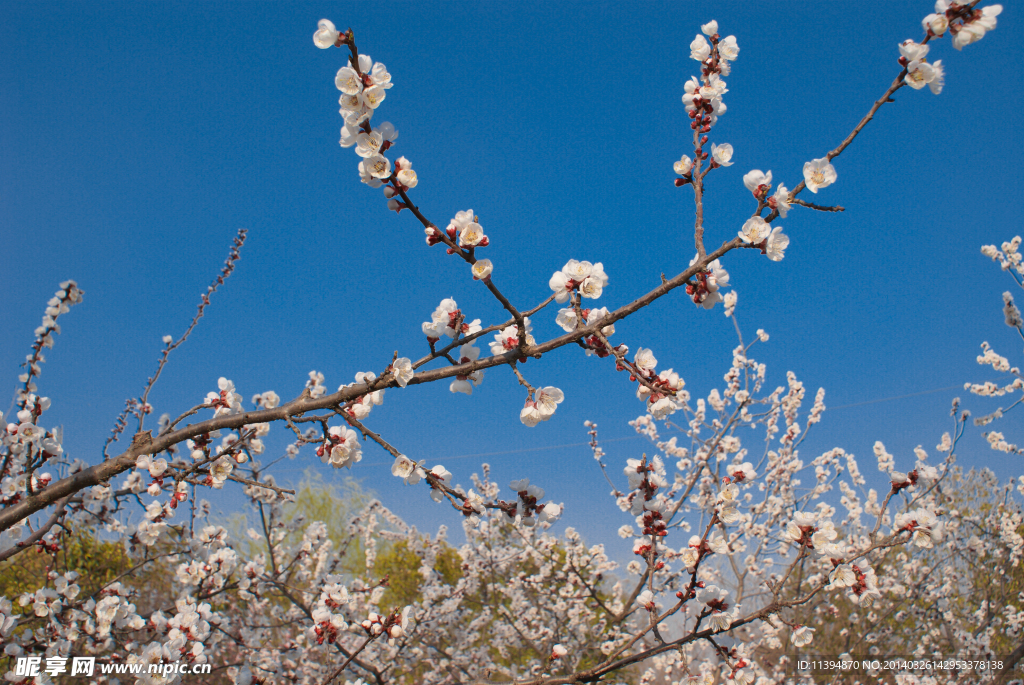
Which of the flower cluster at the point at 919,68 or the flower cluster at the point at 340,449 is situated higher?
the flower cluster at the point at 919,68

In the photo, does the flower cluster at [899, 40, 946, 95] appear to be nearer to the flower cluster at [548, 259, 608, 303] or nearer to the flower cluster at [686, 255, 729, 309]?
the flower cluster at [686, 255, 729, 309]

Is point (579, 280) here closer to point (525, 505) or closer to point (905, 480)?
point (525, 505)

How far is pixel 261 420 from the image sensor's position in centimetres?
190

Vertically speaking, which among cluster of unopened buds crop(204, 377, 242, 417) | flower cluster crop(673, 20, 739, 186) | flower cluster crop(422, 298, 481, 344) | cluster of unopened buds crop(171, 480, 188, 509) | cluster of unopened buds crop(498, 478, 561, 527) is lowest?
cluster of unopened buds crop(498, 478, 561, 527)

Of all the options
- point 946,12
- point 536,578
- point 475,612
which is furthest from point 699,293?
point 475,612

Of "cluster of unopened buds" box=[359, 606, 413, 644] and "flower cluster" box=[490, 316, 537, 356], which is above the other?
"flower cluster" box=[490, 316, 537, 356]

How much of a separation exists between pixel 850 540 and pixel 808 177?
7.09 m

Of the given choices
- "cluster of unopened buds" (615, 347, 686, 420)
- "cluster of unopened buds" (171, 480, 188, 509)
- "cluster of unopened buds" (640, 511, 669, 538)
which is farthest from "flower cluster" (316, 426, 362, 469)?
"cluster of unopened buds" (171, 480, 188, 509)

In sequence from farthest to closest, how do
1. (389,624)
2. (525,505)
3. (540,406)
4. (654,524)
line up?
(389,624) < (654,524) < (525,505) < (540,406)

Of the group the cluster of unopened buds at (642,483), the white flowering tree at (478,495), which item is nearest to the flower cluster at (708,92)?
the white flowering tree at (478,495)

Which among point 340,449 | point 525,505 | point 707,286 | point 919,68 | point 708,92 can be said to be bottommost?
point 525,505

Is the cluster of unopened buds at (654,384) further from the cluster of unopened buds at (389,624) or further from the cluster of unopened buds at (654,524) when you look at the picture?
the cluster of unopened buds at (389,624)

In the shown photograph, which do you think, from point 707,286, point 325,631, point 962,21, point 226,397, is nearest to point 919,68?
point 962,21

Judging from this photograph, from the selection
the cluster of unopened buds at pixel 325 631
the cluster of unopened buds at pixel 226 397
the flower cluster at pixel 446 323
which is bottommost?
the cluster of unopened buds at pixel 325 631
